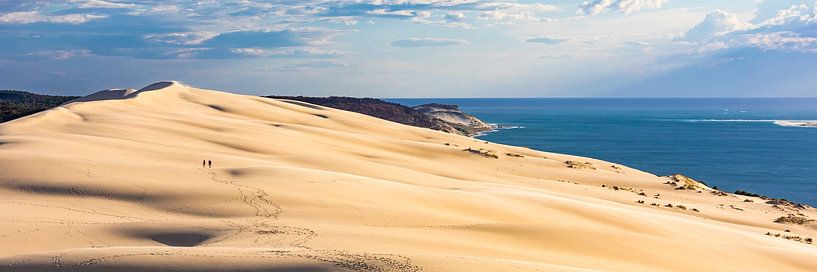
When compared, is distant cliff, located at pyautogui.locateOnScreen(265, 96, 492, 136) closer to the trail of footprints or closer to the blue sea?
the blue sea

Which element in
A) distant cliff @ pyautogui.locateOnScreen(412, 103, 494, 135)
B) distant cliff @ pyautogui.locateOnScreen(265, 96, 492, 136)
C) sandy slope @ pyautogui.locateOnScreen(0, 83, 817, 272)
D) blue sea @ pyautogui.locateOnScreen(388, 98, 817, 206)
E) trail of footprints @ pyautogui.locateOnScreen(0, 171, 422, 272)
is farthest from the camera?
distant cliff @ pyautogui.locateOnScreen(412, 103, 494, 135)

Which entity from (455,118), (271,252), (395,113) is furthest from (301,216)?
(455,118)

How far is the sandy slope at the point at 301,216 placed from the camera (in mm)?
10195

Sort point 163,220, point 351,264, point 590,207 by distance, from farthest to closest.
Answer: point 590,207
point 163,220
point 351,264

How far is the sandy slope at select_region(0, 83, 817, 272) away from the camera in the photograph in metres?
10.2

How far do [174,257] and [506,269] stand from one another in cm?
391

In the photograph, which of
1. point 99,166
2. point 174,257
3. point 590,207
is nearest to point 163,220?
point 174,257

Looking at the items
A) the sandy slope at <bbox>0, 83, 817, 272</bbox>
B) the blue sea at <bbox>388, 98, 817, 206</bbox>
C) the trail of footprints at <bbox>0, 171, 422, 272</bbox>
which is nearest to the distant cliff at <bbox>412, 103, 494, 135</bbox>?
the blue sea at <bbox>388, 98, 817, 206</bbox>

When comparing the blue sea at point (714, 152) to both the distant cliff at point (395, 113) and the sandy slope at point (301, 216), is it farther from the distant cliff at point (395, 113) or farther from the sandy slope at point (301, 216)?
the sandy slope at point (301, 216)

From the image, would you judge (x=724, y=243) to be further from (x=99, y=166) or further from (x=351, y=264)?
(x=99, y=166)

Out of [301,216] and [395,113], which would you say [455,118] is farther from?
[301,216]

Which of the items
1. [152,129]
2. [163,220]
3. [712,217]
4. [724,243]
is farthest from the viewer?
[152,129]

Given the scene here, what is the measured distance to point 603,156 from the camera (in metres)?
69.6

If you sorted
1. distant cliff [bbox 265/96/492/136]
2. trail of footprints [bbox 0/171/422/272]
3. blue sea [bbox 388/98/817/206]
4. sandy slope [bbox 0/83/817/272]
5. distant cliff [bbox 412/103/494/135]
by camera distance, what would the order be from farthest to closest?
distant cliff [bbox 412/103/494/135] → distant cliff [bbox 265/96/492/136] → blue sea [bbox 388/98/817/206] → sandy slope [bbox 0/83/817/272] → trail of footprints [bbox 0/171/422/272]
